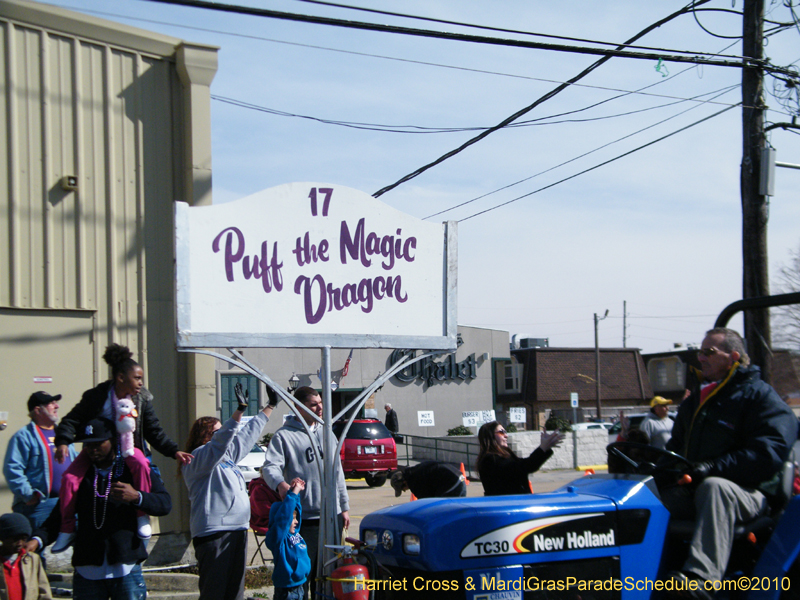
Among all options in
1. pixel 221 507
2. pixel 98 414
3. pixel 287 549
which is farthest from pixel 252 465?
pixel 287 549

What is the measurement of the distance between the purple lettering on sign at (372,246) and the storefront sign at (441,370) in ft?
90.2

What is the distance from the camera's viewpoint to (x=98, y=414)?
17.4ft

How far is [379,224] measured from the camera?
5.27 meters

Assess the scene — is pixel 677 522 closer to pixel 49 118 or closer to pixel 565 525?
pixel 565 525

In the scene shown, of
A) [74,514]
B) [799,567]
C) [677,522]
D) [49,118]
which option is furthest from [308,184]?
[49,118]

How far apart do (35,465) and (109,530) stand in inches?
85.8

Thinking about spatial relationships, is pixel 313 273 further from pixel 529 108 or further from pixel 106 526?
pixel 529 108

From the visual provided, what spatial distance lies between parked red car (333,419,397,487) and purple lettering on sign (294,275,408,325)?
1333 cm

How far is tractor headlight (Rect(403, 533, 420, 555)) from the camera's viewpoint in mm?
3564

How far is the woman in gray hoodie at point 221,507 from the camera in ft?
16.5

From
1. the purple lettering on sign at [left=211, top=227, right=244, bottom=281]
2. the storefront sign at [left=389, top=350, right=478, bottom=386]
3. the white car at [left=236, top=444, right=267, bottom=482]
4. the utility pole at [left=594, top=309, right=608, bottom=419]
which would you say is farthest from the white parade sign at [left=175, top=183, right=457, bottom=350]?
the utility pole at [left=594, top=309, right=608, bottom=419]

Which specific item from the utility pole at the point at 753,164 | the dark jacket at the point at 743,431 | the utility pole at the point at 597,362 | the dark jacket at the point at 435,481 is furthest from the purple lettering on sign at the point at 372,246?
the utility pole at the point at 597,362

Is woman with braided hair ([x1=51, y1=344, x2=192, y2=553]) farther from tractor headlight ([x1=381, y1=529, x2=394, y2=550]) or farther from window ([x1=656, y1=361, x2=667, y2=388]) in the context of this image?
window ([x1=656, y1=361, x2=667, y2=388])

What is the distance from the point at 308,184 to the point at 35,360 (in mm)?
4083
